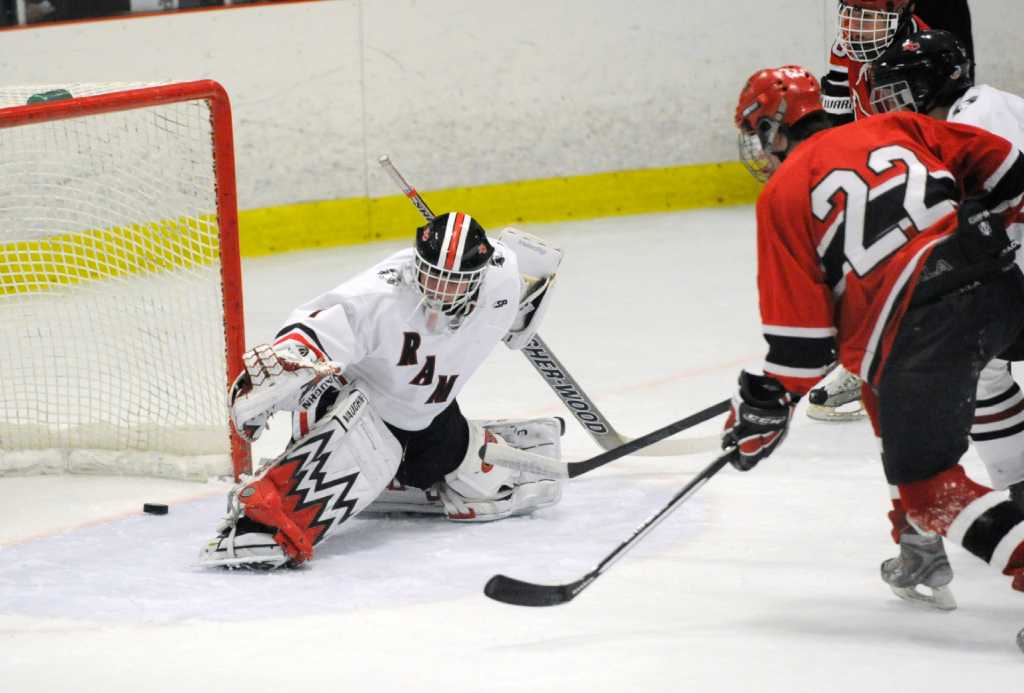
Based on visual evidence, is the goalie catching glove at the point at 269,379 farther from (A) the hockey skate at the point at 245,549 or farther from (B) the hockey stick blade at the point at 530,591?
(B) the hockey stick blade at the point at 530,591

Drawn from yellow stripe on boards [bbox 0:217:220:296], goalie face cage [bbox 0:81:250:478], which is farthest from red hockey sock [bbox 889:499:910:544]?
yellow stripe on boards [bbox 0:217:220:296]

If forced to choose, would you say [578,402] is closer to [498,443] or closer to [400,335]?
[498,443]

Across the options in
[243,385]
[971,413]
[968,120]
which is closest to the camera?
[971,413]

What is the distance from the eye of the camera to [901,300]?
2.66 m

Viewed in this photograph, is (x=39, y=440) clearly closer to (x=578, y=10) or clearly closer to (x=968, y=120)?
(x=968, y=120)

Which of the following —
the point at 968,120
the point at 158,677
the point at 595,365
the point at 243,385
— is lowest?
the point at 595,365

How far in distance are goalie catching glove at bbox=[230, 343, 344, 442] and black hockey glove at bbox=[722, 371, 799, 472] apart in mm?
901

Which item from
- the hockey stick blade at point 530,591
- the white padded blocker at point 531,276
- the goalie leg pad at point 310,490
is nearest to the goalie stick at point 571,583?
the hockey stick blade at point 530,591

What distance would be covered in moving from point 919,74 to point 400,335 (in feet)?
3.98

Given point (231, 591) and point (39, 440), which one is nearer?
point (231, 591)

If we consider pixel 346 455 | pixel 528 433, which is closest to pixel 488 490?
pixel 528 433

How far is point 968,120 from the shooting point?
309 cm

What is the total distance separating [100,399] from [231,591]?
141 centimetres

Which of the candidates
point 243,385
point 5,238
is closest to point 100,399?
point 5,238
